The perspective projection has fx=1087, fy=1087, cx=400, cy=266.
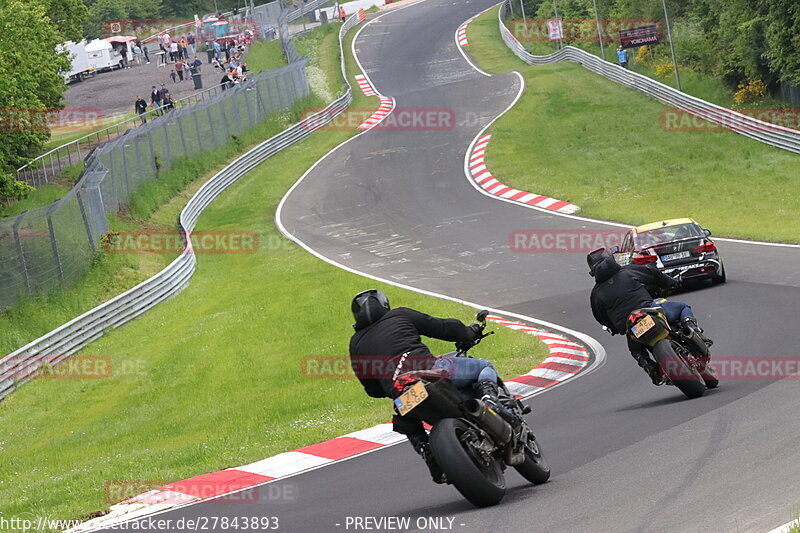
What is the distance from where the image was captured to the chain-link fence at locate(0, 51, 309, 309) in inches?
952

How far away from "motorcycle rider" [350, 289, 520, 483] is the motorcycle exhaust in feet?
0.64

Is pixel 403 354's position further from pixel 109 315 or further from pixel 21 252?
pixel 109 315

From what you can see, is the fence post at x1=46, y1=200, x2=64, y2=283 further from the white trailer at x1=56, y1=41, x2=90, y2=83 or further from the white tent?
the white tent

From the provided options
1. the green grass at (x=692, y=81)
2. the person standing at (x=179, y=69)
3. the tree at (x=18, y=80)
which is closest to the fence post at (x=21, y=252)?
the tree at (x=18, y=80)

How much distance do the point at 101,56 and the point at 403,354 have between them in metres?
67.9

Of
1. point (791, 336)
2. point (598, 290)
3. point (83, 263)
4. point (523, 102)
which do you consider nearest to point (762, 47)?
point (523, 102)

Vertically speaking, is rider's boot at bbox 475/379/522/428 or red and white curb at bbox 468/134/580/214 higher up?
rider's boot at bbox 475/379/522/428

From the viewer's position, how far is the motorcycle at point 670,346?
11.2 metres

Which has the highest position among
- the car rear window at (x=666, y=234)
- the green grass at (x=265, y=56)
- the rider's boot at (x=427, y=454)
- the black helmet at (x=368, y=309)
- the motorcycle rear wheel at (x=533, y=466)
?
the green grass at (x=265, y=56)

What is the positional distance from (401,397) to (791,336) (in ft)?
28.2

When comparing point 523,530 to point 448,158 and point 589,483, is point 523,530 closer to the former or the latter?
point 589,483

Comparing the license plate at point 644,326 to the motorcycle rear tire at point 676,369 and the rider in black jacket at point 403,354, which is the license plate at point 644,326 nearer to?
the motorcycle rear tire at point 676,369

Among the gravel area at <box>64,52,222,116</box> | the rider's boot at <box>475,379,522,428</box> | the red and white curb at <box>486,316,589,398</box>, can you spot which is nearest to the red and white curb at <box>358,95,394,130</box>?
the gravel area at <box>64,52,222,116</box>

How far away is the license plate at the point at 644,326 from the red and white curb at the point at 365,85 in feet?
158
